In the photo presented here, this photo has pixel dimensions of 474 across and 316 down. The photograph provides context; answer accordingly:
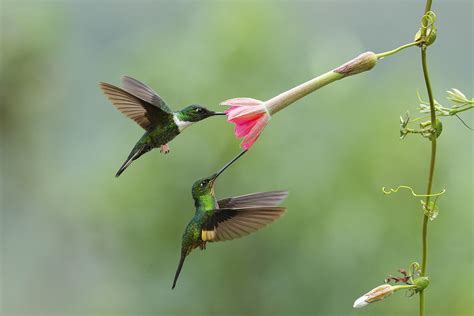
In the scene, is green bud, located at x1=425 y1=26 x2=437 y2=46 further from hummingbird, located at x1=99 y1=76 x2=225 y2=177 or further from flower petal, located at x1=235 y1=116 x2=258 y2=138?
hummingbird, located at x1=99 y1=76 x2=225 y2=177

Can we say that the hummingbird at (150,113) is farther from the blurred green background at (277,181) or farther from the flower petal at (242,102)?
the blurred green background at (277,181)

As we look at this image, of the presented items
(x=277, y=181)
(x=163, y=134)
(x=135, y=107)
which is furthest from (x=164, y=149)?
(x=277, y=181)

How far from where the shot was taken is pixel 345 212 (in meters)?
6.38

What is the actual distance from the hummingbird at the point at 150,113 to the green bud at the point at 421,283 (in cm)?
39

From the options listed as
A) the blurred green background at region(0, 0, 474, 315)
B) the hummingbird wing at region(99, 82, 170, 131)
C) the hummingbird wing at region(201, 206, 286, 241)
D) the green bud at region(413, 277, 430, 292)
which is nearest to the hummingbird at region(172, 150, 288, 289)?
the hummingbird wing at region(201, 206, 286, 241)

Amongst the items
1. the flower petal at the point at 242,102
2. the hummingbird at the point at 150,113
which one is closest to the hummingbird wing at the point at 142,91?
the hummingbird at the point at 150,113

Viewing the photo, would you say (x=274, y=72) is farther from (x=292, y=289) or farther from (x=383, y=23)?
(x=383, y=23)

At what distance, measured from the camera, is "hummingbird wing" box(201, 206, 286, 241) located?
118 centimetres

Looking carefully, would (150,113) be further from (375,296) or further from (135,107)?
(375,296)

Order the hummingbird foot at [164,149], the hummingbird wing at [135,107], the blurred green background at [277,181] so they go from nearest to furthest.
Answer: the hummingbird foot at [164,149] < the hummingbird wing at [135,107] < the blurred green background at [277,181]

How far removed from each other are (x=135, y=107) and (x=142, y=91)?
0.05 meters

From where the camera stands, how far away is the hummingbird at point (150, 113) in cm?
116

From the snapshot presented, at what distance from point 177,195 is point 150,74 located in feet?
3.87

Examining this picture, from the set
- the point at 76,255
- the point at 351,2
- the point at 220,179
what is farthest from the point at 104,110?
the point at 220,179
